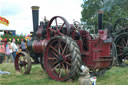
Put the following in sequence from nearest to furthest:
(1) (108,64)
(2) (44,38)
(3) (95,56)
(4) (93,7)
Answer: (3) (95,56) → (1) (108,64) → (2) (44,38) → (4) (93,7)

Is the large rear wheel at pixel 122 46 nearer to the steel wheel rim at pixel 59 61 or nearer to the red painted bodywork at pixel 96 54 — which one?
the red painted bodywork at pixel 96 54

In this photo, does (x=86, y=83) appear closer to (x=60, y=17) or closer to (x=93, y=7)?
(x=60, y=17)

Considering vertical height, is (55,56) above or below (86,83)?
above

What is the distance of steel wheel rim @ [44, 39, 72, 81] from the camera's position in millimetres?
5476

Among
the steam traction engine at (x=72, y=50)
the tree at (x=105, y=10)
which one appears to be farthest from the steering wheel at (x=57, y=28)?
the tree at (x=105, y=10)

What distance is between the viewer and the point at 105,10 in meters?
30.0

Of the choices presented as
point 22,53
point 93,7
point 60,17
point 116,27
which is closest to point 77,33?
point 60,17

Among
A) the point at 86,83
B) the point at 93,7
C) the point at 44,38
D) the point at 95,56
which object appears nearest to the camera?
the point at 86,83

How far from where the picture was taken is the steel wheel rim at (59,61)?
5476mm

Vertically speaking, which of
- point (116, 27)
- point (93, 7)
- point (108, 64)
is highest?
point (93, 7)

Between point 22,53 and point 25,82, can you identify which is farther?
point 22,53

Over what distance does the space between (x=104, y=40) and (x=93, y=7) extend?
1061 inches

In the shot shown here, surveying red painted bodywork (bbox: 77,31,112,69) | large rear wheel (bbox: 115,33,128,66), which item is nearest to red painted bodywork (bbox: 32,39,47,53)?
red painted bodywork (bbox: 77,31,112,69)

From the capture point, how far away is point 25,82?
18.2 ft
